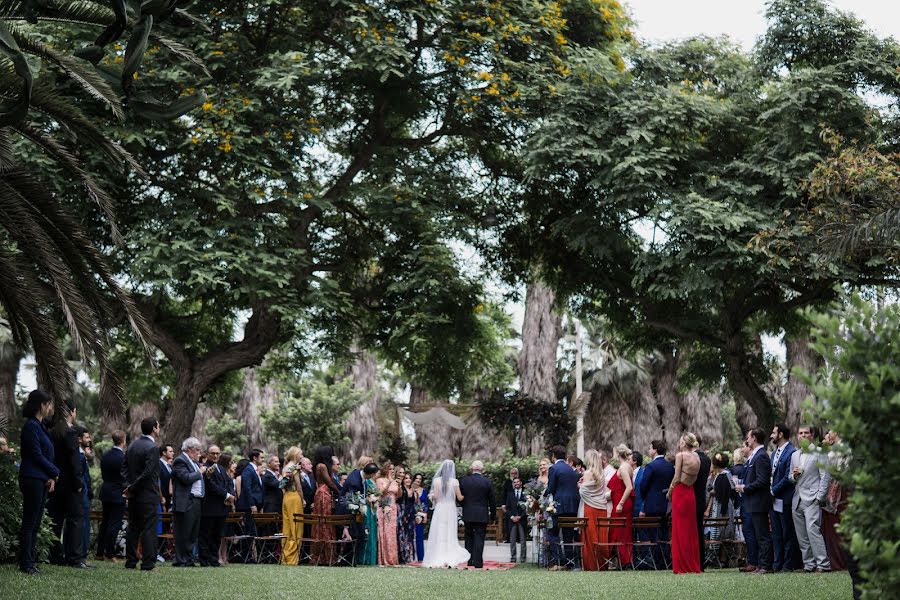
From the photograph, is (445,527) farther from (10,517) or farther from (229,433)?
(229,433)

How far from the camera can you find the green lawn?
1055cm

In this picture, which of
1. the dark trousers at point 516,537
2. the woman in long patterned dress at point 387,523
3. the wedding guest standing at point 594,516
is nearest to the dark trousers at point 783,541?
the wedding guest standing at point 594,516

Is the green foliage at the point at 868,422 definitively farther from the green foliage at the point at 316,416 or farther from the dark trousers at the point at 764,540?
the green foliage at the point at 316,416

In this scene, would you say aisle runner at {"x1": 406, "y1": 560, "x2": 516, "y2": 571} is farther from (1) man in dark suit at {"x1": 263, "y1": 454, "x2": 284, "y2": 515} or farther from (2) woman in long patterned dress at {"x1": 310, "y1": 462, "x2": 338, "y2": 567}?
(1) man in dark suit at {"x1": 263, "y1": 454, "x2": 284, "y2": 515}

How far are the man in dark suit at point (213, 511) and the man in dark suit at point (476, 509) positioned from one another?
14.5 feet

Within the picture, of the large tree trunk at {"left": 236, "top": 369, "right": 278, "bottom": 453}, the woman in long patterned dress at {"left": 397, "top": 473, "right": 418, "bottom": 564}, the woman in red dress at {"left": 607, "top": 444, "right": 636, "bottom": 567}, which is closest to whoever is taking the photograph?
the woman in red dress at {"left": 607, "top": 444, "right": 636, "bottom": 567}

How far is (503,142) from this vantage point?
24.0 metres

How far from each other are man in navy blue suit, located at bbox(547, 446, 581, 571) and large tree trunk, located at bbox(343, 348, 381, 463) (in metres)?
24.6

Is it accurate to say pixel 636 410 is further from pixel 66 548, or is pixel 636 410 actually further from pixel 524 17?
pixel 66 548

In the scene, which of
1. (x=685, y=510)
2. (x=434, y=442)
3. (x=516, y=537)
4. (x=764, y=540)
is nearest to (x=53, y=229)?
(x=685, y=510)

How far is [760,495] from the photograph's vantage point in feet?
47.3

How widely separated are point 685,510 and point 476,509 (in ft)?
15.2

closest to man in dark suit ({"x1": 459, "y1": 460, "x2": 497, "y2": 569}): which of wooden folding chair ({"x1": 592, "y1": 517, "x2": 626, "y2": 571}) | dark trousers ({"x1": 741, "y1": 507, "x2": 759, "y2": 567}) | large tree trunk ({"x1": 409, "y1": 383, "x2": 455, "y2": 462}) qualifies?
wooden folding chair ({"x1": 592, "y1": 517, "x2": 626, "y2": 571})

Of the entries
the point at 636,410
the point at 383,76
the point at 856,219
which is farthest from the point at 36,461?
the point at 636,410
